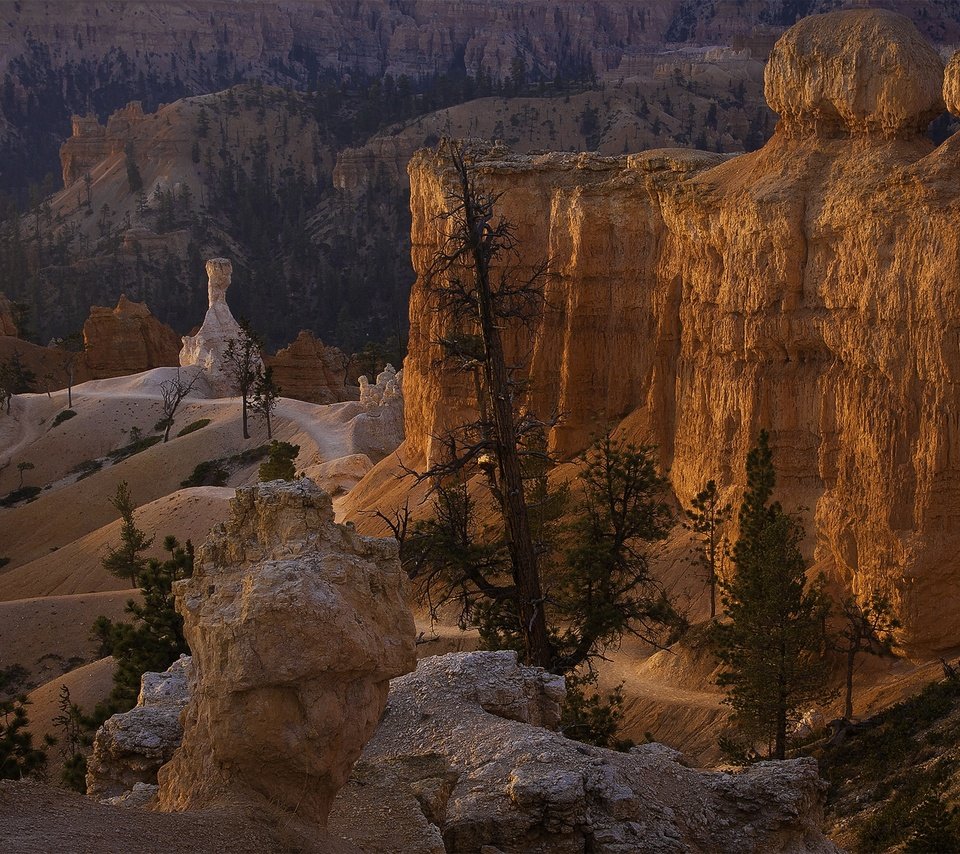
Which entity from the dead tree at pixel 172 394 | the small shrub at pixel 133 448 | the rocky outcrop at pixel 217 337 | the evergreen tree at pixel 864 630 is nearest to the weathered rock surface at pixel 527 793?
the evergreen tree at pixel 864 630

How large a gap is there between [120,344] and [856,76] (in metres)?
61.5

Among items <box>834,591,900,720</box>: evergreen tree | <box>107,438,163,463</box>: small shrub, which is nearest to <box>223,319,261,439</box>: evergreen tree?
<box>107,438,163,463</box>: small shrub

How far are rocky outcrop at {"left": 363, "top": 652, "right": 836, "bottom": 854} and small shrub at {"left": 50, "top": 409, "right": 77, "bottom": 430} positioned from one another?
2260 inches

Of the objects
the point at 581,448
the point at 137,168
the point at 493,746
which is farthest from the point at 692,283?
the point at 137,168

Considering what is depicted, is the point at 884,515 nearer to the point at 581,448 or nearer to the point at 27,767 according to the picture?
the point at 581,448

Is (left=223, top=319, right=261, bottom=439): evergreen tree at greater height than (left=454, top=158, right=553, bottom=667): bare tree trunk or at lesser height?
lesser

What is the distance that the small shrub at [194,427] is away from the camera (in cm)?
6289

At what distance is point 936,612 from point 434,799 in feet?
49.1

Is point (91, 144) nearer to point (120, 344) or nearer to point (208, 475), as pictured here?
point (120, 344)

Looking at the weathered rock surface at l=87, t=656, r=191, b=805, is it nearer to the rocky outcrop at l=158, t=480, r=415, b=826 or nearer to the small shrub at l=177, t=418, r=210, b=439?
the rocky outcrop at l=158, t=480, r=415, b=826

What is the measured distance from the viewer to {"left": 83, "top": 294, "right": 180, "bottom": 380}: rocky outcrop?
78812mm

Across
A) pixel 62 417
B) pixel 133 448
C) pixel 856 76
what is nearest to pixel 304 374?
pixel 133 448

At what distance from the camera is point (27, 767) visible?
22031 millimetres

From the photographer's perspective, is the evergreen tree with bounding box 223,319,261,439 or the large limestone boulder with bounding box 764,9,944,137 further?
the evergreen tree with bounding box 223,319,261,439
